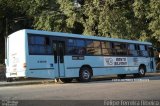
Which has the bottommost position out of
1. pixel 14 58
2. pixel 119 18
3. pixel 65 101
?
pixel 65 101

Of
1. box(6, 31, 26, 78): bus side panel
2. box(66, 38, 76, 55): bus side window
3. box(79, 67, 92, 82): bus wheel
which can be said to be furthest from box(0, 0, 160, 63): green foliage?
box(6, 31, 26, 78): bus side panel

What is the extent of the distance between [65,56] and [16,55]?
10.1 ft

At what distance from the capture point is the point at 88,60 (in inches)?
1015

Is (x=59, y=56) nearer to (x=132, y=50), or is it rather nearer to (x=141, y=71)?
(x=132, y=50)

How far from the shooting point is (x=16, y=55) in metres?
22.8

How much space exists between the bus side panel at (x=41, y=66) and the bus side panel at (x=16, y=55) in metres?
0.39

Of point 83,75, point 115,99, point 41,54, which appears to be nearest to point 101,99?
point 115,99

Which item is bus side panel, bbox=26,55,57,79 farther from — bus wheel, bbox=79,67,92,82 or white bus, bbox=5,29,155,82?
bus wheel, bbox=79,67,92,82

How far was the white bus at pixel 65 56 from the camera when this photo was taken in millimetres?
22266

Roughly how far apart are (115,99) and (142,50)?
18.0m

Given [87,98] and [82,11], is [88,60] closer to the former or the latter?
[87,98]

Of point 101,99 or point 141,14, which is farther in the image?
point 141,14

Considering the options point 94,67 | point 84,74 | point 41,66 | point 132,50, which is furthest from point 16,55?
point 132,50

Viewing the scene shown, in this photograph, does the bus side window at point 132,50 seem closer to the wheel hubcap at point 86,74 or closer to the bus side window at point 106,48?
the bus side window at point 106,48
